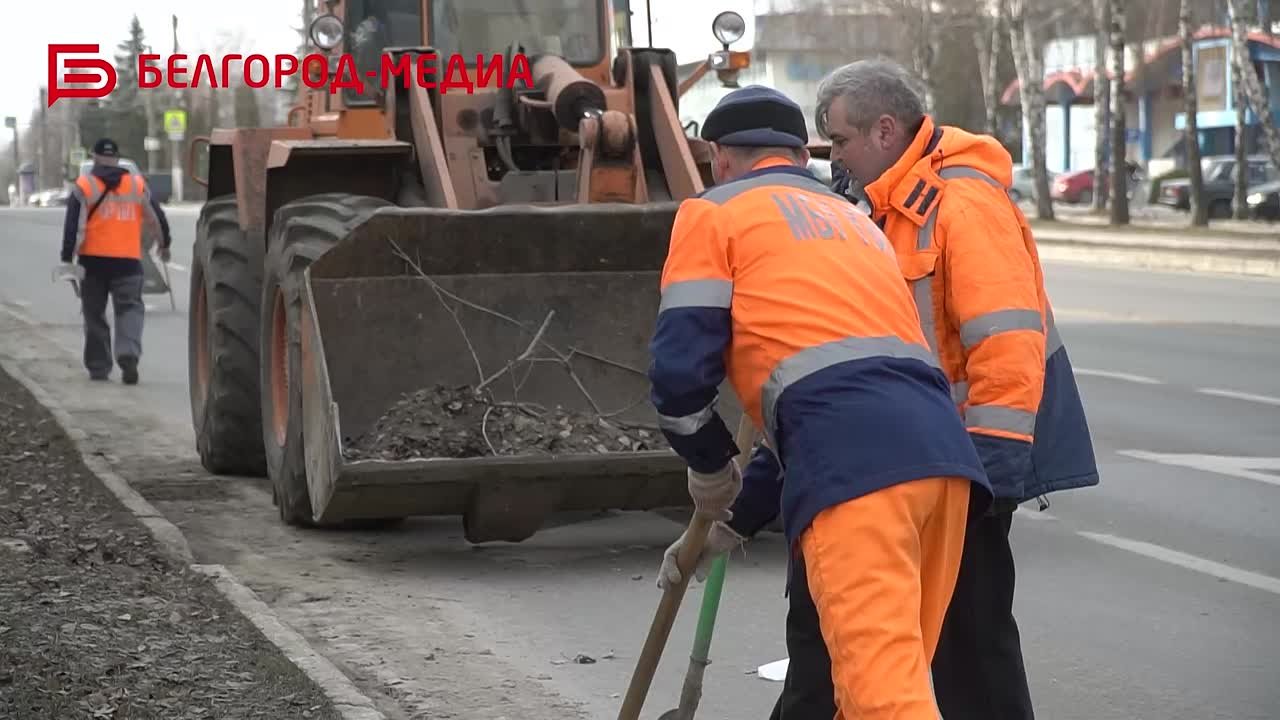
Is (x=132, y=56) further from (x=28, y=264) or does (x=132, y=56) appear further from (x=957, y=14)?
(x=28, y=264)

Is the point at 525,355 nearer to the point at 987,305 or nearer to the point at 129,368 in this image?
the point at 987,305

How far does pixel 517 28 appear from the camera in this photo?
1057cm

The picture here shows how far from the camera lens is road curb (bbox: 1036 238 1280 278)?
25.7 m

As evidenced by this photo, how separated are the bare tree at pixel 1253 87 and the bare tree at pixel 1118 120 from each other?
2670 millimetres

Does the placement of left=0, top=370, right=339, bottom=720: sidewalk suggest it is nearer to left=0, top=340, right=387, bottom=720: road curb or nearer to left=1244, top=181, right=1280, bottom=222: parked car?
left=0, top=340, right=387, bottom=720: road curb

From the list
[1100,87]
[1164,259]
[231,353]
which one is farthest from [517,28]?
[1100,87]

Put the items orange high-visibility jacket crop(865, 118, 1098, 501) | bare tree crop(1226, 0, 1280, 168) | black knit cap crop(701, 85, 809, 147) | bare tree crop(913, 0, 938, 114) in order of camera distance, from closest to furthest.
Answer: black knit cap crop(701, 85, 809, 147) < orange high-visibility jacket crop(865, 118, 1098, 501) < bare tree crop(1226, 0, 1280, 168) < bare tree crop(913, 0, 938, 114)

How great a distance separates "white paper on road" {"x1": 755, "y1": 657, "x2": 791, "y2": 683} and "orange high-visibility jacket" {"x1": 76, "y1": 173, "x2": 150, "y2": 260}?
9.75 m

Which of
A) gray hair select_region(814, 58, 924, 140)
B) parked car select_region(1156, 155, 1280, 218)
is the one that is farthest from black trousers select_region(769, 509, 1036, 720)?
parked car select_region(1156, 155, 1280, 218)

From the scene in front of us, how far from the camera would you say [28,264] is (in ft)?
102

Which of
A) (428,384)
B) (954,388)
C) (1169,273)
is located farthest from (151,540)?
(1169,273)

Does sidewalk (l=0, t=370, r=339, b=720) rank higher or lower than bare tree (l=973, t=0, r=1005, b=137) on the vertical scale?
lower

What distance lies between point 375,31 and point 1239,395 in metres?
6.13

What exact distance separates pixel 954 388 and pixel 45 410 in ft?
28.3
